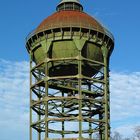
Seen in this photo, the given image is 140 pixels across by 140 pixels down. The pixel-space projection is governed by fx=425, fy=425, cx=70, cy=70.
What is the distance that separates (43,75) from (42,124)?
15.9ft

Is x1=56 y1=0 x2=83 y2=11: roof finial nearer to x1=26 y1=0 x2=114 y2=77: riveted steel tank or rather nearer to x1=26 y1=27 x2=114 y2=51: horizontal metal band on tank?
x1=26 y1=0 x2=114 y2=77: riveted steel tank

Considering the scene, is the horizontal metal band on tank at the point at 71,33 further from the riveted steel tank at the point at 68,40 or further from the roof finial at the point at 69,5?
the roof finial at the point at 69,5

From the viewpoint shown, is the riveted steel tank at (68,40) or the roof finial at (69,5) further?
the roof finial at (69,5)

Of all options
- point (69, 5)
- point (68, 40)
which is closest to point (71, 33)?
point (68, 40)

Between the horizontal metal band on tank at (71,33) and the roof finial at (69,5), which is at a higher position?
the roof finial at (69,5)

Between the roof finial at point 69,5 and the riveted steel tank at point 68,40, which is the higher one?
the roof finial at point 69,5

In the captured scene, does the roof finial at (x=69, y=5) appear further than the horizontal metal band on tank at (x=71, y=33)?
Yes

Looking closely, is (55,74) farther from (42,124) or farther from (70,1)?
(70,1)

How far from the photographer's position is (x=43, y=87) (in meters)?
40.6

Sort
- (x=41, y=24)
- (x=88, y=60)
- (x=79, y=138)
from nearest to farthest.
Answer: (x=79, y=138) → (x=88, y=60) → (x=41, y=24)

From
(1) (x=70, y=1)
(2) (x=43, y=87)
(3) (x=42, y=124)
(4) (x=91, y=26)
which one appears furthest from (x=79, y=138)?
(1) (x=70, y=1)

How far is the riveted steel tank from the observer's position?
39.2 metres

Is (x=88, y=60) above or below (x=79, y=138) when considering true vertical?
above

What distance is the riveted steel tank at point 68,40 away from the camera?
39219mm
